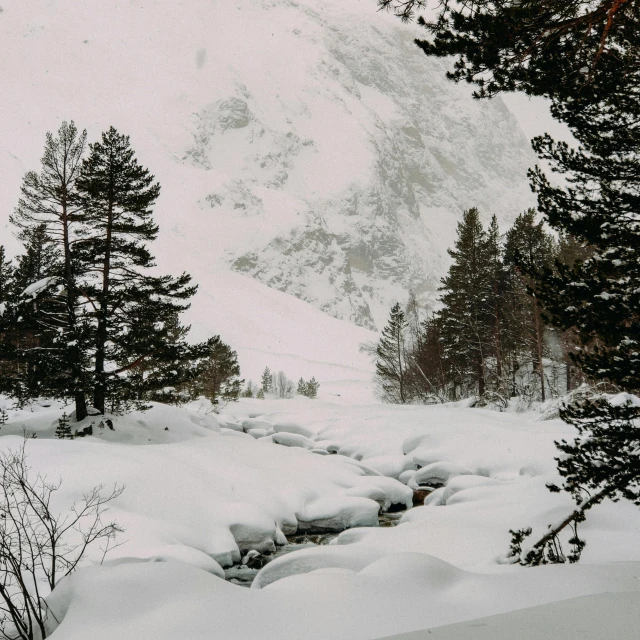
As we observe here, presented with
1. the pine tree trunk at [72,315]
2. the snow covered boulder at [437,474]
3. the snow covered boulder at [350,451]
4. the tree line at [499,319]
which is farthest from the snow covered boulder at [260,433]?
the snow covered boulder at [437,474]

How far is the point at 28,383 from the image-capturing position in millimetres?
13914

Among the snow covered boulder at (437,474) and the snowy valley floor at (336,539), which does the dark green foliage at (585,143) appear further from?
the snow covered boulder at (437,474)

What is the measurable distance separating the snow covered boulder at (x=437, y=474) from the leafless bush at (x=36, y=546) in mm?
9241

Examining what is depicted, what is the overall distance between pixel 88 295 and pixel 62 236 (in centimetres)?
217

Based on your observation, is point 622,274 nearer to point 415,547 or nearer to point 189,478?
point 415,547

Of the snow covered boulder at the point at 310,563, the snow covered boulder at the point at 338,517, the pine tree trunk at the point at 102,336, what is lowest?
the snow covered boulder at the point at 338,517

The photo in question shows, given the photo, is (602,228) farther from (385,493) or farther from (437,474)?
(437,474)

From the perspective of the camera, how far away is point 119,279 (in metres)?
16.0

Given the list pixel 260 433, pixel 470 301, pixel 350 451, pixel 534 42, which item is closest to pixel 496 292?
pixel 470 301

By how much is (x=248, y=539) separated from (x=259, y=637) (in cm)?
624

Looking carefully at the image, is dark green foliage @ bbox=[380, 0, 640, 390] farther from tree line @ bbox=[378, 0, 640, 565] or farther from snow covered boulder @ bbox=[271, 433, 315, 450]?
snow covered boulder @ bbox=[271, 433, 315, 450]

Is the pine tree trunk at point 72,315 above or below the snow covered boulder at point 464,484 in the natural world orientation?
above

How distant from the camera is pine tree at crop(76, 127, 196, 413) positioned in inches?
595

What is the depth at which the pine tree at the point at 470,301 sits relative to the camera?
94.5 ft
